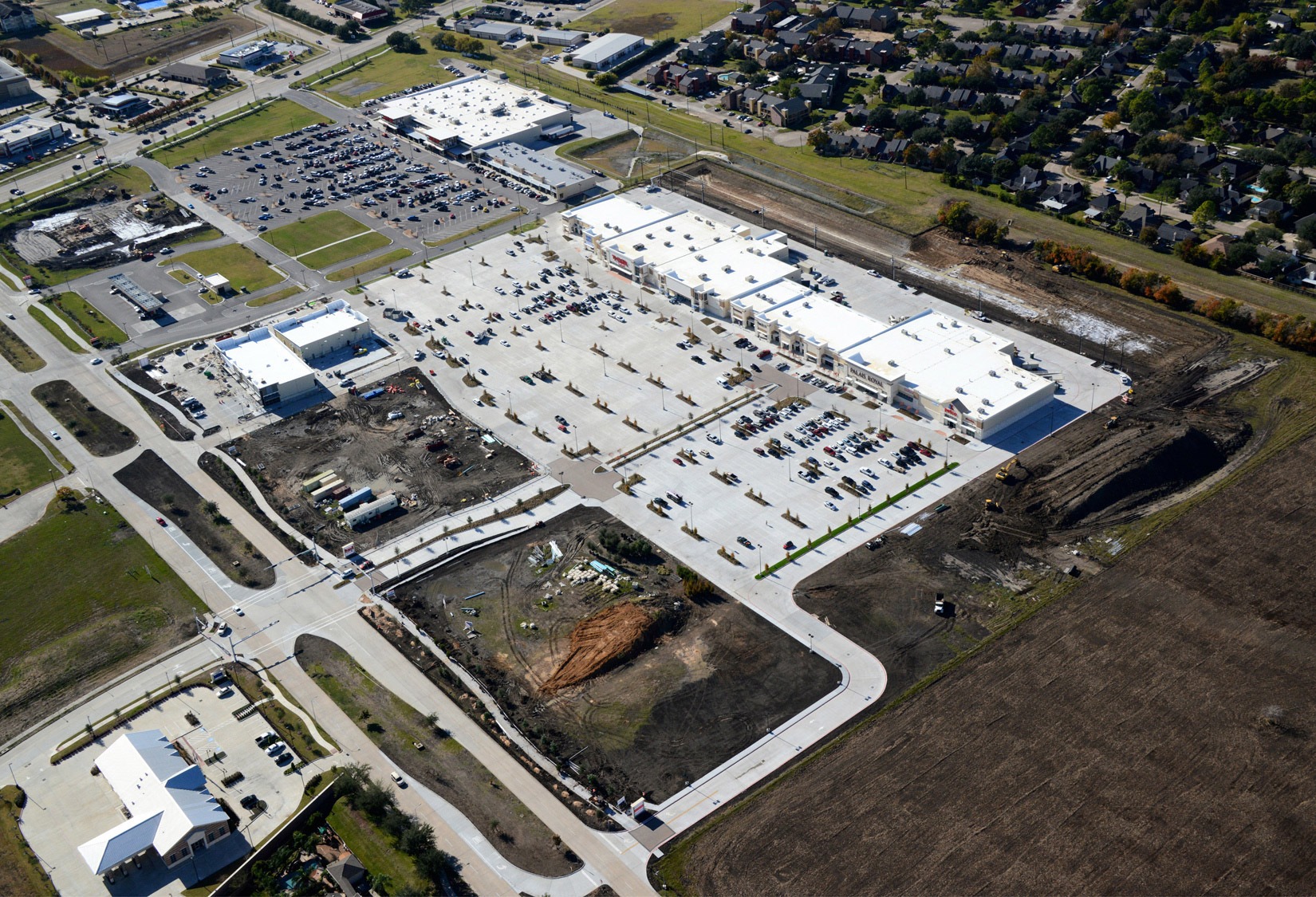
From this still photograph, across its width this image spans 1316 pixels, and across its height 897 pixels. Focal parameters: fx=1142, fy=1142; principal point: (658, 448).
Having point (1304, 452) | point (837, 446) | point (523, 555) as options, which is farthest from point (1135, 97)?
point (523, 555)

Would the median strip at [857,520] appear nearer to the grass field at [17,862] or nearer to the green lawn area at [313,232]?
the grass field at [17,862]

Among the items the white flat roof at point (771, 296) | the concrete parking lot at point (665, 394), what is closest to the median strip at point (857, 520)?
the concrete parking lot at point (665, 394)

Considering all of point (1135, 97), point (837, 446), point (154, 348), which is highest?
point (1135, 97)

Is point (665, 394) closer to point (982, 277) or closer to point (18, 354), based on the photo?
point (982, 277)

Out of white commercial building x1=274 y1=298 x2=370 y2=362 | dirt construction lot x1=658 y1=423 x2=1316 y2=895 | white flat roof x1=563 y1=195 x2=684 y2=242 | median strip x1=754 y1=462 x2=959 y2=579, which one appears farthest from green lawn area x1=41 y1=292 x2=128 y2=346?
dirt construction lot x1=658 y1=423 x2=1316 y2=895

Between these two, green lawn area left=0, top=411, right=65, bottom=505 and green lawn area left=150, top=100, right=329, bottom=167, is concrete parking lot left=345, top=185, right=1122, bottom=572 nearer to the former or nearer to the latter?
green lawn area left=0, top=411, right=65, bottom=505

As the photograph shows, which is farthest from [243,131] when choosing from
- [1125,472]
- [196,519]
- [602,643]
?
[1125,472]

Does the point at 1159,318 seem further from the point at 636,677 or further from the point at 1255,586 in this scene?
the point at 636,677
